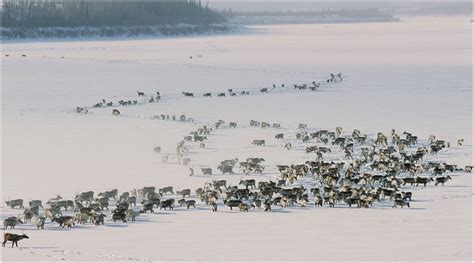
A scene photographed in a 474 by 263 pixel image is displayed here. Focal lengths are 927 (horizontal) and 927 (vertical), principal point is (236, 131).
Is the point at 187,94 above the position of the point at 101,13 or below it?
below

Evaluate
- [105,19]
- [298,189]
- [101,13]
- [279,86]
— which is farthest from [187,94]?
[101,13]

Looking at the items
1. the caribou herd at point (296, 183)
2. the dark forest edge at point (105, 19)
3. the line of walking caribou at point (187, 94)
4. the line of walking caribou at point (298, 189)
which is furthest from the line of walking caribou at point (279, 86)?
the dark forest edge at point (105, 19)

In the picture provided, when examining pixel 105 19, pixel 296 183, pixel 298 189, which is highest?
pixel 105 19

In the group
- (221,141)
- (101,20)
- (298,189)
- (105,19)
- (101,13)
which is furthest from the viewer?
(101,13)

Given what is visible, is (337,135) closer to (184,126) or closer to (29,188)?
(184,126)

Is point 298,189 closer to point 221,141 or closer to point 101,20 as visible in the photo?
point 221,141

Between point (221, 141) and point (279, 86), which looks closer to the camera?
point (221, 141)

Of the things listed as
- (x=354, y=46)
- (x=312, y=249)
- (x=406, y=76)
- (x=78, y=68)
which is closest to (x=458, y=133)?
(x=312, y=249)
